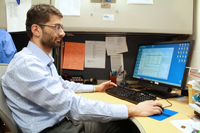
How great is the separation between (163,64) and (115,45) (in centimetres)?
49

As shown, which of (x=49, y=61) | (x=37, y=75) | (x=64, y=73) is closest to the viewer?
(x=37, y=75)

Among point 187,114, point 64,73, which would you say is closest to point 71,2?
point 64,73

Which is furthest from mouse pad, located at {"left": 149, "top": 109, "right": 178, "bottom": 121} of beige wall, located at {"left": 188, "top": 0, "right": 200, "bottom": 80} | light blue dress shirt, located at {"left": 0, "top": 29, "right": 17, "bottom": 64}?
light blue dress shirt, located at {"left": 0, "top": 29, "right": 17, "bottom": 64}

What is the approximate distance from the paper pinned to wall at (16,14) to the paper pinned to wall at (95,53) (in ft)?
1.86

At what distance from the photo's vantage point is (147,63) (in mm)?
1106

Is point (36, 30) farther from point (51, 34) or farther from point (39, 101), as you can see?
point (39, 101)

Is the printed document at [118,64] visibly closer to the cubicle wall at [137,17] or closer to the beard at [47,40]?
the cubicle wall at [137,17]

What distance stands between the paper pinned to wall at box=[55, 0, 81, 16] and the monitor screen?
63cm

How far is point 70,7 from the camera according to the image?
A: 1048 mm

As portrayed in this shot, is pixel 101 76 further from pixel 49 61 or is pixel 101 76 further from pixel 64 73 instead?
pixel 49 61

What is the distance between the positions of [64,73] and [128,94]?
0.71 m

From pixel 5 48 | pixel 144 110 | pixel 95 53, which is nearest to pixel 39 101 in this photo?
pixel 144 110

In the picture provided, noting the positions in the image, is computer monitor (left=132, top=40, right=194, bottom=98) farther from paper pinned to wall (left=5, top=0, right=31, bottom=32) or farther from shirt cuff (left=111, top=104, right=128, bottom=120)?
paper pinned to wall (left=5, top=0, right=31, bottom=32)

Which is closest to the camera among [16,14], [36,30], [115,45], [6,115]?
[6,115]
